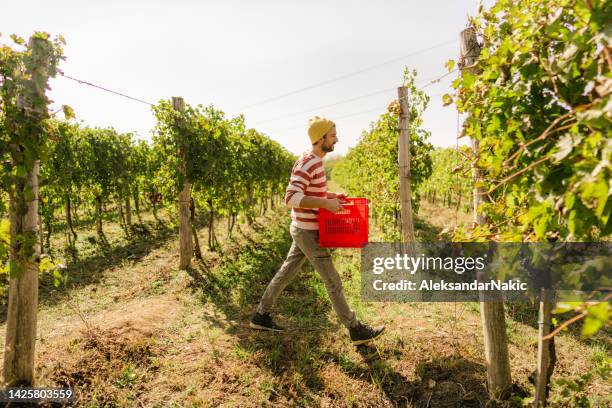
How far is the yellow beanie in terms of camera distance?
3.10 metres

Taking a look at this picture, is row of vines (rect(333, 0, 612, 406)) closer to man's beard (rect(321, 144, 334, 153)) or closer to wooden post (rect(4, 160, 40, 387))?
man's beard (rect(321, 144, 334, 153))

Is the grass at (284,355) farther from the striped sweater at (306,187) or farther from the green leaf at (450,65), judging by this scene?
the green leaf at (450,65)

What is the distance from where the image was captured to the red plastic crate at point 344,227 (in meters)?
3.03

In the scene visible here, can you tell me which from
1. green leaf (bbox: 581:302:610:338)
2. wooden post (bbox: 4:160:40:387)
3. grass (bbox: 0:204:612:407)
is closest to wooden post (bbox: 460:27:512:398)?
grass (bbox: 0:204:612:407)

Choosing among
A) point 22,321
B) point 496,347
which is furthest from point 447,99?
point 22,321

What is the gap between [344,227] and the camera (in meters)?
3.11

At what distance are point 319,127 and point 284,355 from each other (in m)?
2.07

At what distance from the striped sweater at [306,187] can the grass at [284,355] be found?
1.20 meters

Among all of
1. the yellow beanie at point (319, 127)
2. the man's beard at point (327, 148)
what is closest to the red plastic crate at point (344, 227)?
the man's beard at point (327, 148)

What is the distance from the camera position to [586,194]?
0.94m

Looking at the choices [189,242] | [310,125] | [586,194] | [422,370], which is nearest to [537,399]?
[422,370]

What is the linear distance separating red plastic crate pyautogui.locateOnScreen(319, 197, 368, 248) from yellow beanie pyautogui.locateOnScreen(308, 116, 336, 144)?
0.60m

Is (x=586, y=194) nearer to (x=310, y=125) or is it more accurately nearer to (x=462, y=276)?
(x=310, y=125)

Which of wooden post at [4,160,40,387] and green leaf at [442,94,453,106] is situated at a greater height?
green leaf at [442,94,453,106]
